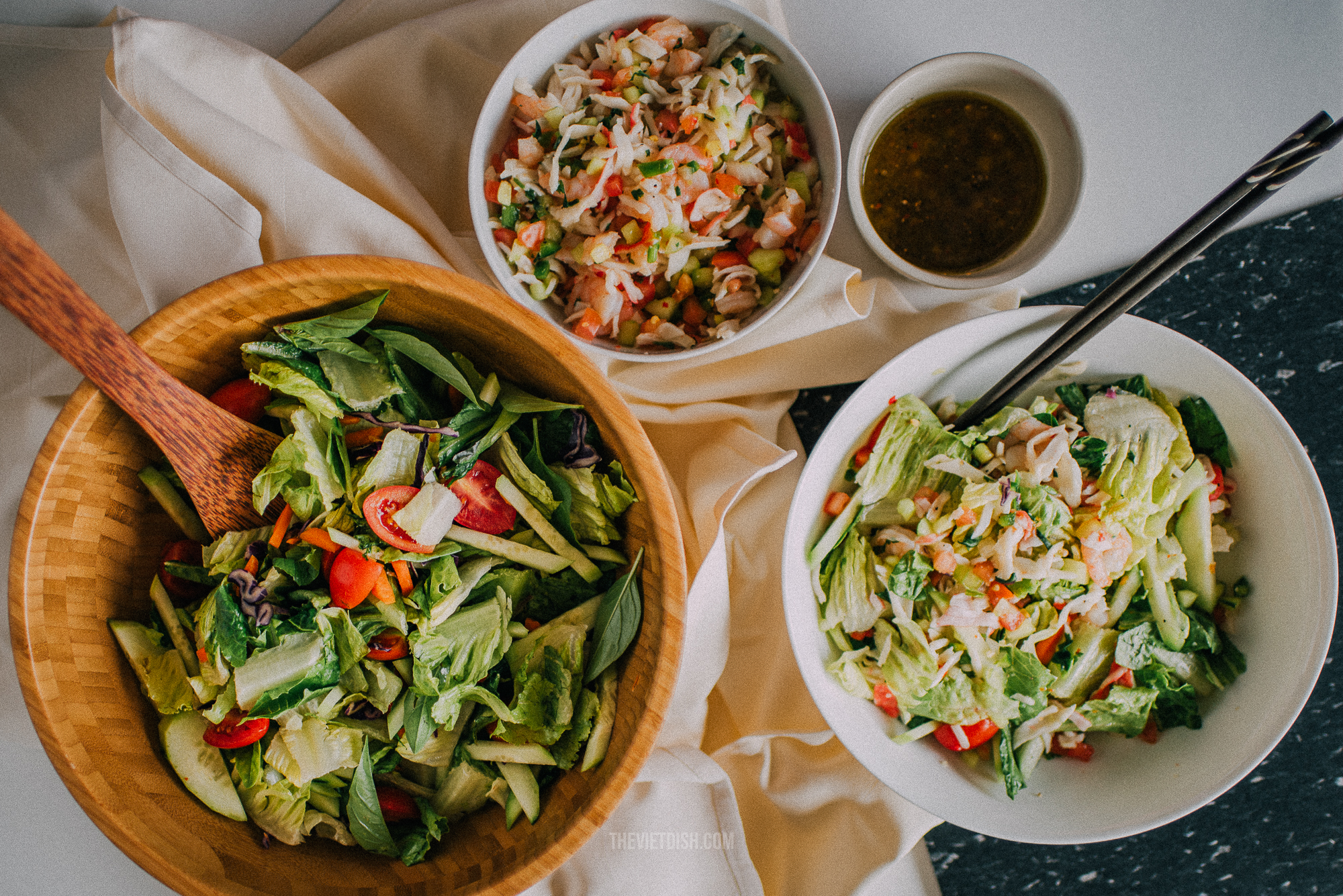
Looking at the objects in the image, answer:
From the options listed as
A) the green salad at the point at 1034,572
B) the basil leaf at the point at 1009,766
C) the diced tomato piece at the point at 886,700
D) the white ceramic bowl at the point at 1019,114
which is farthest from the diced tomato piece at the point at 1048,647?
the white ceramic bowl at the point at 1019,114

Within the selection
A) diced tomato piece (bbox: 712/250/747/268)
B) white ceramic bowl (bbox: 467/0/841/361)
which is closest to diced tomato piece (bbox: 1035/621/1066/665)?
white ceramic bowl (bbox: 467/0/841/361)

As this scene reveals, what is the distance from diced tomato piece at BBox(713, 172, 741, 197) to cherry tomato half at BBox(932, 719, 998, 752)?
1.01m

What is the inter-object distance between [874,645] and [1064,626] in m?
0.33

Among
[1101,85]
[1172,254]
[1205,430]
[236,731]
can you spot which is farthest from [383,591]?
[1101,85]

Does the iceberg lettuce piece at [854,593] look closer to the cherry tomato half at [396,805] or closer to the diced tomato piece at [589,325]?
the diced tomato piece at [589,325]

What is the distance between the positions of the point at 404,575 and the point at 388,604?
1.9 inches

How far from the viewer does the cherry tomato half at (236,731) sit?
1230 mm

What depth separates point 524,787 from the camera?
127cm

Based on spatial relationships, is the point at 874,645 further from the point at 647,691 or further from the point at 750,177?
the point at 750,177

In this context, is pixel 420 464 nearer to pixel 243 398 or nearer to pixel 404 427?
pixel 404 427

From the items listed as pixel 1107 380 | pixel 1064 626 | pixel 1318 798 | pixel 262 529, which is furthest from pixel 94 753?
pixel 1318 798

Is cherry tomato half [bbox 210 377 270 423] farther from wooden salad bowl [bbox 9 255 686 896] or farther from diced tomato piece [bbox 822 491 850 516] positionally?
diced tomato piece [bbox 822 491 850 516]

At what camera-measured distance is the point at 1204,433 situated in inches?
55.0

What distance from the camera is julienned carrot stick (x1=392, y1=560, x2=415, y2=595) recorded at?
48.6 inches
